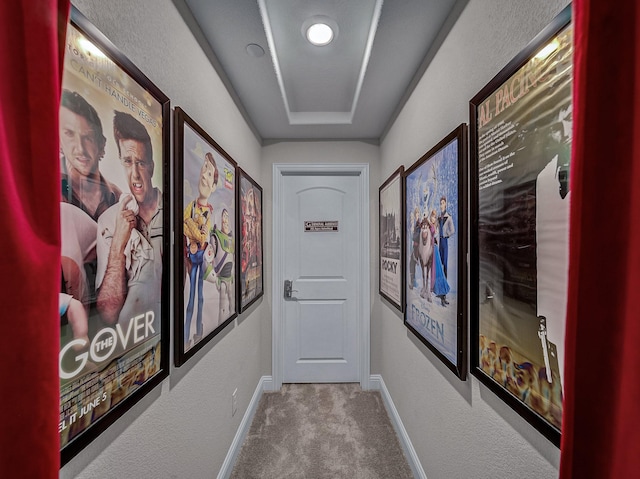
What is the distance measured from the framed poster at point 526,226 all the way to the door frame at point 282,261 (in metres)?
1.65

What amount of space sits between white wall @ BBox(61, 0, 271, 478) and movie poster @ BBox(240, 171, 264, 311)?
208mm

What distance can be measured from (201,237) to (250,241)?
836 millimetres

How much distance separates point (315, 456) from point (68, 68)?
221 centimetres

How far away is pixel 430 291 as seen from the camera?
1.37 m

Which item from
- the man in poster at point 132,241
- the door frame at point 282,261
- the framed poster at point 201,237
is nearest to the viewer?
the man in poster at point 132,241

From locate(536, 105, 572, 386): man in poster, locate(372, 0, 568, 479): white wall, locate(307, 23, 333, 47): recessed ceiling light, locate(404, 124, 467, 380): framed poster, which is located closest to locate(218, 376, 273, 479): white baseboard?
locate(372, 0, 568, 479): white wall

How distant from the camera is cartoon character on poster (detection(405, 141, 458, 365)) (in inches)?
45.4

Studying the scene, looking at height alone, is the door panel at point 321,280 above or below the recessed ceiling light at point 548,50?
below

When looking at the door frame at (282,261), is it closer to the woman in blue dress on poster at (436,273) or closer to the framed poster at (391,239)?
the framed poster at (391,239)
